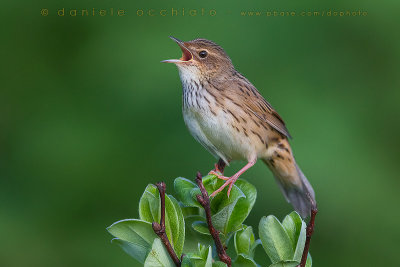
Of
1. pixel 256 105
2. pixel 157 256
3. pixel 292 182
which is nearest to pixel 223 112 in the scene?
pixel 256 105

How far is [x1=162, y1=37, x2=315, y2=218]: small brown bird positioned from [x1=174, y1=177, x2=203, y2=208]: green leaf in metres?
1.15

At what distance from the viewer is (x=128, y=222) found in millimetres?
1781

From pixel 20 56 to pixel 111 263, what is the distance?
1619 mm

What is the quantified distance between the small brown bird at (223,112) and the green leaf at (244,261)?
1.39 metres

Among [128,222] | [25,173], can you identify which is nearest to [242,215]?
[128,222]

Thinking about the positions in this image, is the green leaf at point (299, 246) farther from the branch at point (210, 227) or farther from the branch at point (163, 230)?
the branch at point (163, 230)

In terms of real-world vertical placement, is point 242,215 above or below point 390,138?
above

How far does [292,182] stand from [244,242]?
6.53 feet

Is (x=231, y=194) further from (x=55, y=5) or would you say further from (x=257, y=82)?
(x=55, y=5)

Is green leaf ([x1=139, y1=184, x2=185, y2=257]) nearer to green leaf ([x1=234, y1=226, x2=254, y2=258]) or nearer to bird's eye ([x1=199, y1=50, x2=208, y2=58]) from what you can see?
green leaf ([x1=234, y1=226, x2=254, y2=258])

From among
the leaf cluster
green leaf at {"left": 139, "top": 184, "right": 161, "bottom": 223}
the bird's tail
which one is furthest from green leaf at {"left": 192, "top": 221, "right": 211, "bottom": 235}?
the bird's tail

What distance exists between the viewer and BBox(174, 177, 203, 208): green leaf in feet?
6.37

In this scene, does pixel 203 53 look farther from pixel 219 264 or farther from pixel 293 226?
pixel 219 264

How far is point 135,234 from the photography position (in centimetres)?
181
